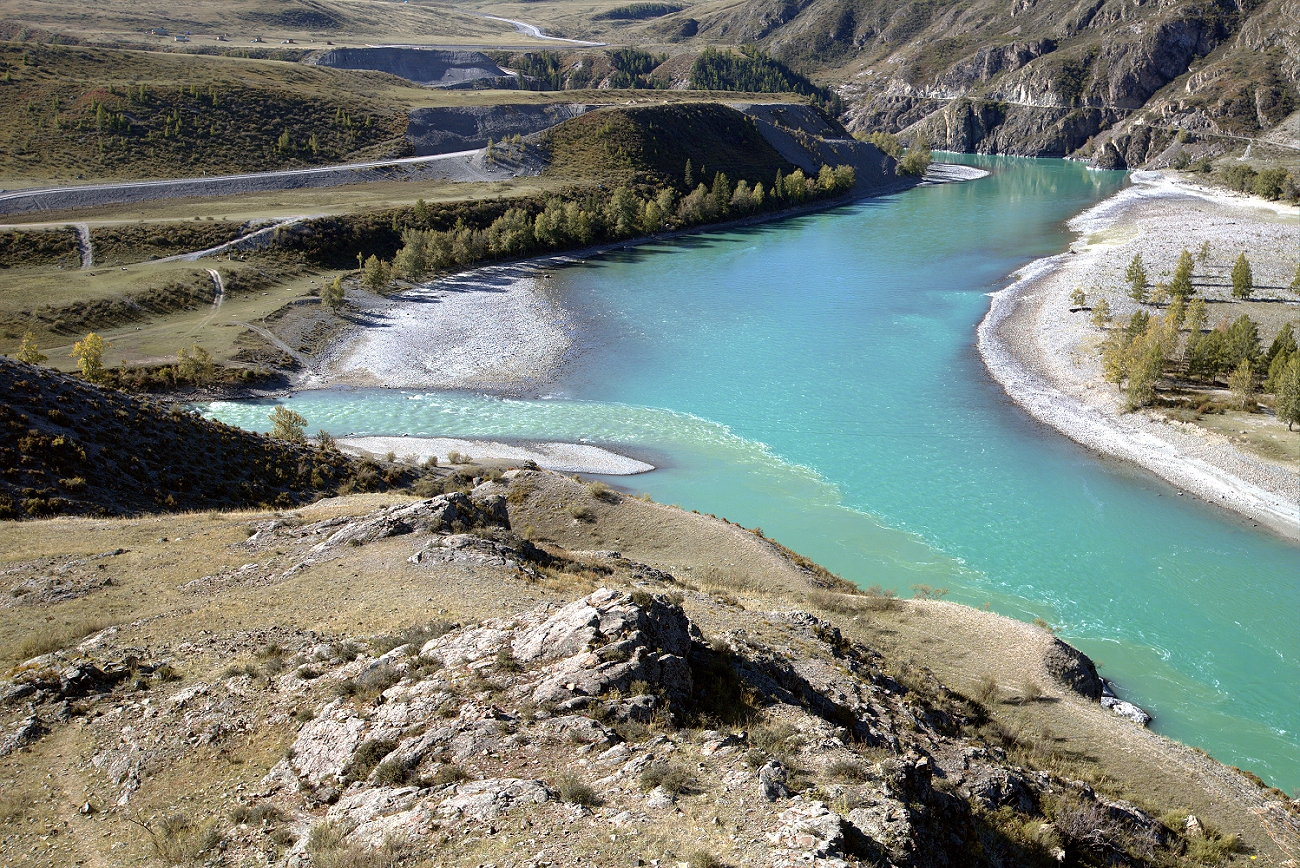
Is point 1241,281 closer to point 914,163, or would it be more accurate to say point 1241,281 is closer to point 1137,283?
point 1137,283

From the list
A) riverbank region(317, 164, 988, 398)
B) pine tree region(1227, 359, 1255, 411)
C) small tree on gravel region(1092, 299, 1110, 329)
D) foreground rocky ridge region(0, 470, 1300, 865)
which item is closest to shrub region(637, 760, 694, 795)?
foreground rocky ridge region(0, 470, 1300, 865)

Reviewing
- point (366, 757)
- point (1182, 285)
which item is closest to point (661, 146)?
point (1182, 285)

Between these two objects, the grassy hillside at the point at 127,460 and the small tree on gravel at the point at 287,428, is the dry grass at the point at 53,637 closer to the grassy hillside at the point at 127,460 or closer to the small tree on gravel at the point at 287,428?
the grassy hillside at the point at 127,460

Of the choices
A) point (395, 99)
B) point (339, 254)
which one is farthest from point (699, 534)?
point (395, 99)

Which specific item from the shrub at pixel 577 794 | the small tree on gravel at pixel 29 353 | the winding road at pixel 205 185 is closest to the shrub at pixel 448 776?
the shrub at pixel 577 794

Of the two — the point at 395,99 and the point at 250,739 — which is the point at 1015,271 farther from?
the point at 395,99

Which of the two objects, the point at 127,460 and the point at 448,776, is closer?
the point at 448,776

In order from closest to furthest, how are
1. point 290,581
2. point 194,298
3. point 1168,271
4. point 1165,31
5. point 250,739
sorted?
point 250,739
point 290,581
point 194,298
point 1168,271
point 1165,31
